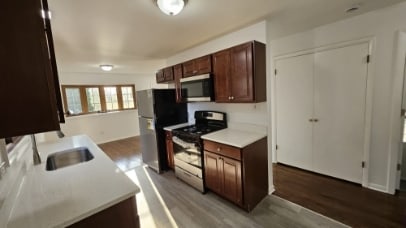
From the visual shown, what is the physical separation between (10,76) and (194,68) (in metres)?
2.30

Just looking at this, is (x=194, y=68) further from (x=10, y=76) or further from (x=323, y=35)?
(x=10, y=76)

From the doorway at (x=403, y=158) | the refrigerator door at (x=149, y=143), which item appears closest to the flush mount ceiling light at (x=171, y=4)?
the refrigerator door at (x=149, y=143)

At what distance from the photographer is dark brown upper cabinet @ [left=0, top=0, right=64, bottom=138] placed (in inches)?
26.9

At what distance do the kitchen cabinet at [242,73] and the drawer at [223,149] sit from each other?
62cm

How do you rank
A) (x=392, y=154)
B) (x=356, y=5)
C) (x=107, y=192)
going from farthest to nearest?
(x=392, y=154), (x=356, y=5), (x=107, y=192)

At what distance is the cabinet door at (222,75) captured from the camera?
93.1 inches

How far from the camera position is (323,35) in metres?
2.60

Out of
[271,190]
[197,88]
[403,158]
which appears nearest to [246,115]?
[197,88]

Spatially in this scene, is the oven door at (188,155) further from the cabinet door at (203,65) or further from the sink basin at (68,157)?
the sink basin at (68,157)

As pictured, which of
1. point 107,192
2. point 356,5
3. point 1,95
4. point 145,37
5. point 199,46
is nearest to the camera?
point 1,95

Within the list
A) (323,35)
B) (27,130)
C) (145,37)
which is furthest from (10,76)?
(323,35)

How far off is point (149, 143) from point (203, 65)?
1941 millimetres

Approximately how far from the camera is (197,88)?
109 inches

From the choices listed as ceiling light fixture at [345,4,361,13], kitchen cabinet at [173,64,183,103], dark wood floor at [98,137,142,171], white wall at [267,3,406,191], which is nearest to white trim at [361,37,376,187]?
white wall at [267,3,406,191]
